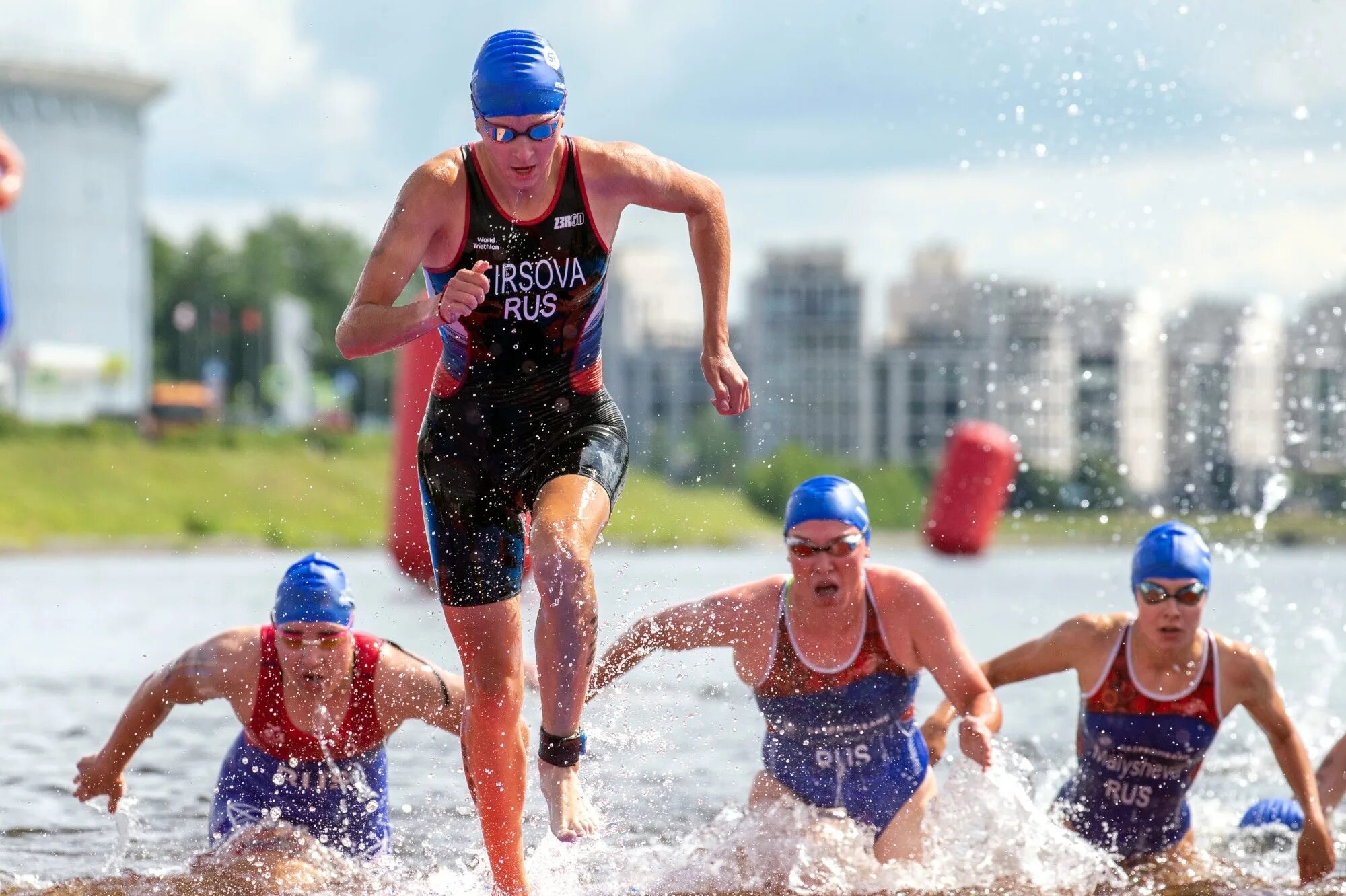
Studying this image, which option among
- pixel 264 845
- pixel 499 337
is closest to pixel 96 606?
pixel 264 845

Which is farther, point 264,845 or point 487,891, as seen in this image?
point 264,845

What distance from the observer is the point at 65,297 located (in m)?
74.3

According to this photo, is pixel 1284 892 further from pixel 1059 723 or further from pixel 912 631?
pixel 1059 723

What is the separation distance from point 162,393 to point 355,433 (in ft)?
52.4

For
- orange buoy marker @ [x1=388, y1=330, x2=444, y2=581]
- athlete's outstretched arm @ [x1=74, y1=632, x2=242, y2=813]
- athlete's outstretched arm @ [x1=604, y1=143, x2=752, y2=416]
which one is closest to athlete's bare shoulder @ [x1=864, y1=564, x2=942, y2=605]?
athlete's outstretched arm @ [x1=604, y1=143, x2=752, y2=416]

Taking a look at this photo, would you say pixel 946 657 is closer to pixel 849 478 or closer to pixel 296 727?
pixel 296 727

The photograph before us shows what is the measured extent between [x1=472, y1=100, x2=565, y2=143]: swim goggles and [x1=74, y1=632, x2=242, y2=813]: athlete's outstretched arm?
2572mm

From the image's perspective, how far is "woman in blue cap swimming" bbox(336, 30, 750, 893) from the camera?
516 centimetres

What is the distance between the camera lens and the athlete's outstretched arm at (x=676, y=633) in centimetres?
649

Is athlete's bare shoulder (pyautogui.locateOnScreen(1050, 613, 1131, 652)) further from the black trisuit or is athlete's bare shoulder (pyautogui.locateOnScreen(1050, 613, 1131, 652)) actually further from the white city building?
the white city building

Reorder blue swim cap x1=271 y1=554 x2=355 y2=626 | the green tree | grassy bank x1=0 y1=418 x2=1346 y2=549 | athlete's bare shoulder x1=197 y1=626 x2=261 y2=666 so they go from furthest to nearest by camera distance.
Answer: the green tree < grassy bank x1=0 y1=418 x2=1346 y2=549 < athlete's bare shoulder x1=197 y1=626 x2=261 y2=666 < blue swim cap x1=271 y1=554 x2=355 y2=626

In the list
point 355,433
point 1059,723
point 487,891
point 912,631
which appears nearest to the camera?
point 487,891

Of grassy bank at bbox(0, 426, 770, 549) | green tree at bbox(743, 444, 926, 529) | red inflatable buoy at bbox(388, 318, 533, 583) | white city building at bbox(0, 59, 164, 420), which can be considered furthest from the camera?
white city building at bbox(0, 59, 164, 420)

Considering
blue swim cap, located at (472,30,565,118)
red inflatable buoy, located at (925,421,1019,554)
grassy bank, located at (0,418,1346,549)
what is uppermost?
blue swim cap, located at (472,30,565,118)
